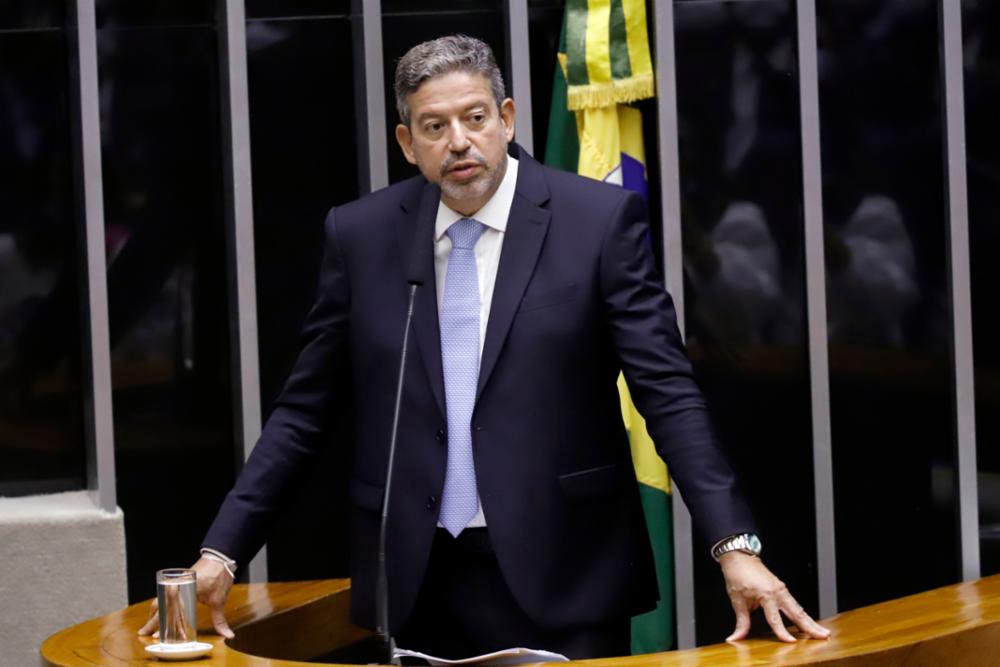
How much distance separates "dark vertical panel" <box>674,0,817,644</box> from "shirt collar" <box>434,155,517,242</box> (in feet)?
5.83

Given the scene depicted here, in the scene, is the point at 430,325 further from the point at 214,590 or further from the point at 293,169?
the point at 293,169

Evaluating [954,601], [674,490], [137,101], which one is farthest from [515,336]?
[137,101]

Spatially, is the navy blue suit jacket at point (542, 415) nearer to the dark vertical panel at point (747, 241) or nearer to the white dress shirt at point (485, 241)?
the white dress shirt at point (485, 241)

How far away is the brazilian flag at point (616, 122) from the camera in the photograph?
4.08m

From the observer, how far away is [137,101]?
167 inches

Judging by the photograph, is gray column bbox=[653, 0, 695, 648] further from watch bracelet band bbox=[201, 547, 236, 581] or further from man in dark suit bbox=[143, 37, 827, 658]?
watch bracelet band bbox=[201, 547, 236, 581]

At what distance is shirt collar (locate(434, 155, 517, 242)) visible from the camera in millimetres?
2658

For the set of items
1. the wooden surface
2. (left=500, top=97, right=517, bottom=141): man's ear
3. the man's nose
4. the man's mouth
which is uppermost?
(left=500, top=97, right=517, bottom=141): man's ear

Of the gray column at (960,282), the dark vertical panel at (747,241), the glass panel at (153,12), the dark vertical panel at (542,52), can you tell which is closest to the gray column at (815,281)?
the dark vertical panel at (747,241)

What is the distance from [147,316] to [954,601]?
7.59 feet

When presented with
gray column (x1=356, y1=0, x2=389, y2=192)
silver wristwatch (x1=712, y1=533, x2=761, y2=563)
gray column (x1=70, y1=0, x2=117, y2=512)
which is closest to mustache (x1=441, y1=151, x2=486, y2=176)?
silver wristwatch (x1=712, y1=533, x2=761, y2=563)

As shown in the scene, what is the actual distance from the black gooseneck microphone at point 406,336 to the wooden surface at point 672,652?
0.14 meters

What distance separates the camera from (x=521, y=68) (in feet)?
13.8

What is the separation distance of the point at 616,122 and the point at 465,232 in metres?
1.53
